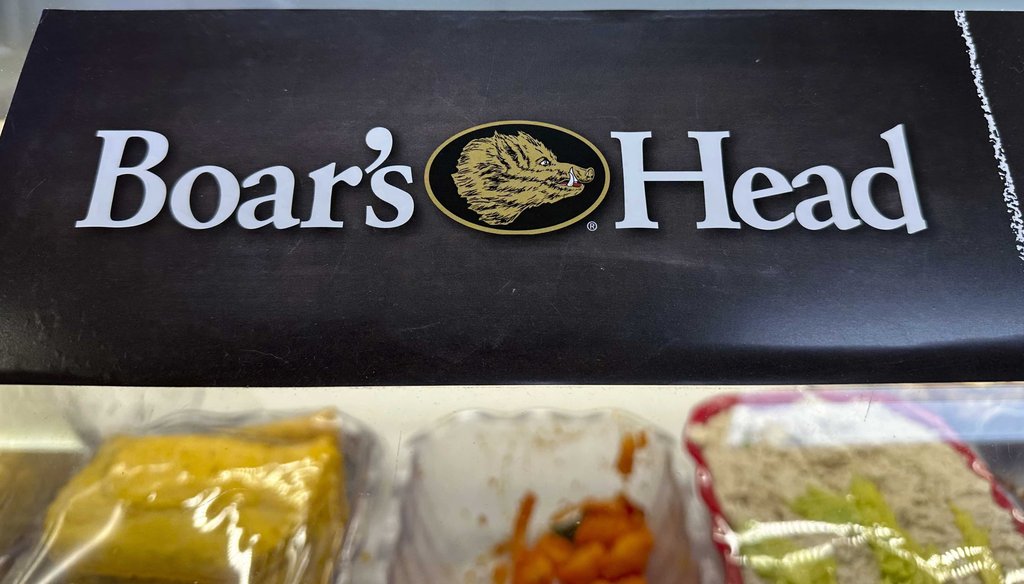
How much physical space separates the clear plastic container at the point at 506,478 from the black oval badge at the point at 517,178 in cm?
30

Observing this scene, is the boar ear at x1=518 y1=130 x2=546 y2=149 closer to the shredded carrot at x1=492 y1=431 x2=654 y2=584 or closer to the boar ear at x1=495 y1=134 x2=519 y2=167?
the boar ear at x1=495 y1=134 x2=519 y2=167

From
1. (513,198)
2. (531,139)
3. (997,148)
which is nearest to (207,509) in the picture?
(513,198)

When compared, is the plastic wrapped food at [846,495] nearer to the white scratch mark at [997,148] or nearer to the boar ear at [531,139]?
the white scratch mark at [997,148]

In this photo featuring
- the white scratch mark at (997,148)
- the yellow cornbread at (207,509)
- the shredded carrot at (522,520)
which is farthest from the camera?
the white scratch mark at (997,148)

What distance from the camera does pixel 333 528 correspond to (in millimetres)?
875

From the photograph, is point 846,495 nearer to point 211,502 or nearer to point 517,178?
point 517,178

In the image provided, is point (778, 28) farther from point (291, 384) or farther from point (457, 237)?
point (291, 384)

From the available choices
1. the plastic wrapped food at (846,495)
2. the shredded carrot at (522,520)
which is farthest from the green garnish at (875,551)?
the shredded carrot at (522,520)

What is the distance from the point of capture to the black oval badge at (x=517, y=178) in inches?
43.1

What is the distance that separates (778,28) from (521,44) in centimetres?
46

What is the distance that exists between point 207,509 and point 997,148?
127cm

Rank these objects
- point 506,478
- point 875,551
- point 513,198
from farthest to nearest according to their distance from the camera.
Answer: point 513,198 < point 506,478 < point 875,551

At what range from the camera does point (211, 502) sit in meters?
0.86

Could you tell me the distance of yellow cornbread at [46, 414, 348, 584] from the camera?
824mm
